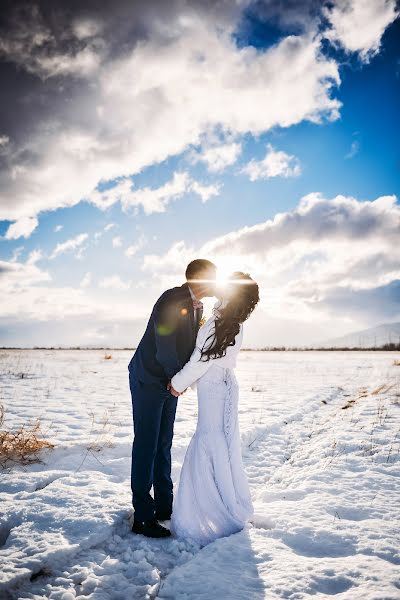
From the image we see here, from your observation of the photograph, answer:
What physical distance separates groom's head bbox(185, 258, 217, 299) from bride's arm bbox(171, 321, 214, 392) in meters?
0.33

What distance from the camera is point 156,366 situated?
138 inches

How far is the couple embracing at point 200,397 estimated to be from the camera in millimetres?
3445

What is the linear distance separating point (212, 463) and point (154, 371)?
110 cm

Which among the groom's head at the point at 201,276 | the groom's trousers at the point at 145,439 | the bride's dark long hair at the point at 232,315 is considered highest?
the groom's head at the point at 201,276

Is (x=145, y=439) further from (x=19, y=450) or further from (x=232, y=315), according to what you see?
(x=19, y=450)

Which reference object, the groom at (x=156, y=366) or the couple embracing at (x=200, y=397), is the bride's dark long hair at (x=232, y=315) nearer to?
the couple embracing at (x=200, y=397)

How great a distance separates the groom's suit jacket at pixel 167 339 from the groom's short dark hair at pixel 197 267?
0.37ft

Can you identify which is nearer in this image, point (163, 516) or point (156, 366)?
point (156, 366)

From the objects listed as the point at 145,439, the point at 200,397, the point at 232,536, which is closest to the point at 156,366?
the point at 200,397

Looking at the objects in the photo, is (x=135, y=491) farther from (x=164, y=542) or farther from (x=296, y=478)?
(x=296, y=478)

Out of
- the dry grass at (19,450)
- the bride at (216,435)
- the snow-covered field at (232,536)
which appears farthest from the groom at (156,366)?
the dry grass at (19,450)

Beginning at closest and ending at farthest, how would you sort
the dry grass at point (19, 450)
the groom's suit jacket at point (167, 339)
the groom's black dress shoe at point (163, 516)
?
the groom's suit jacket at point (167, 339) → the groom's black dress shoe at point (163, 516) → the dry grass at point (19, 450)

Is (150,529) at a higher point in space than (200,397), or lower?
lower

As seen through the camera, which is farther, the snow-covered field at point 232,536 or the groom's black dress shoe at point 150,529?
the groom's black dress shoe at point 150,529
